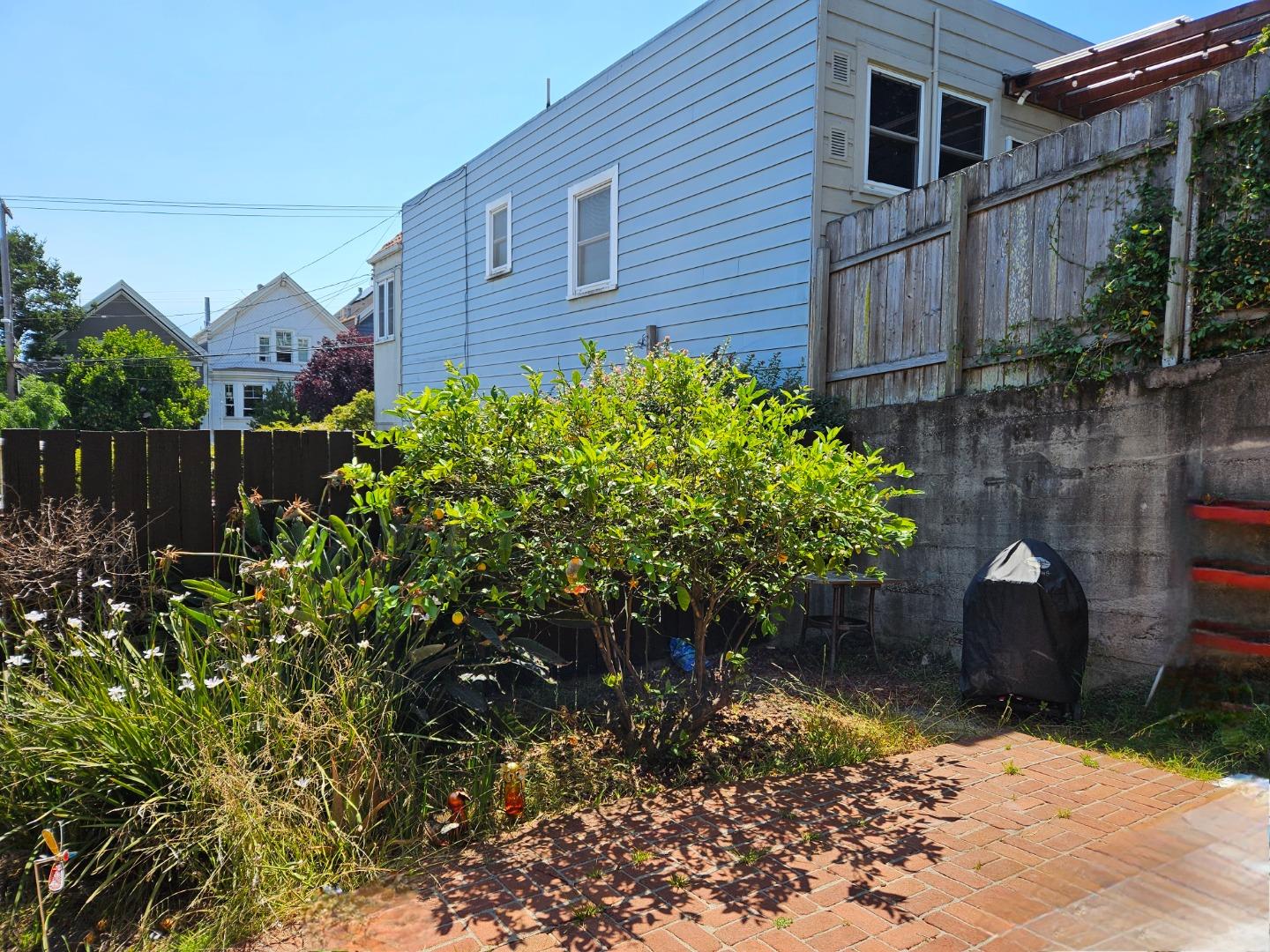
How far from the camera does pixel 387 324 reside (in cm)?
1741

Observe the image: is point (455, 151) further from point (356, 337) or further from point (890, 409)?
point (356, 337)

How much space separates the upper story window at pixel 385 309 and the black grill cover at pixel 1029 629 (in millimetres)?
14614

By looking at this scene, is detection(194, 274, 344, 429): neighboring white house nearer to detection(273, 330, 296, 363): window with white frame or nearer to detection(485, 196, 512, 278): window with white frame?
detection(273, 330, 296, 363): window with white frame

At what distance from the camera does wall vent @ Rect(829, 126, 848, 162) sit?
7625 millimetres

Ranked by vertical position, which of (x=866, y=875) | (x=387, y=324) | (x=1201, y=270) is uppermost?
(x=387, y=324)

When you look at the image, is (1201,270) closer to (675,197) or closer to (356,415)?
(675,197)

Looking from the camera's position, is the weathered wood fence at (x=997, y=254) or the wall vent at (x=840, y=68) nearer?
the weathered wood fence at (x=997, y=254)

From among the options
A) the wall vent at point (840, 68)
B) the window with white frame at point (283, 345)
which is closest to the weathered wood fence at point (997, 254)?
the wall vent at point (840, 68)

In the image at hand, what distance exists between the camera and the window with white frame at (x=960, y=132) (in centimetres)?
868

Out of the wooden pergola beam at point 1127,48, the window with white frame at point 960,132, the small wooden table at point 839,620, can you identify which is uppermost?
the wooden pergola beam at point 1127,48

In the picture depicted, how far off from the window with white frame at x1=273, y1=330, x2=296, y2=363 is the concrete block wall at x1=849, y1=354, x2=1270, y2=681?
117ft

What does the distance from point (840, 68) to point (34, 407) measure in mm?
23455

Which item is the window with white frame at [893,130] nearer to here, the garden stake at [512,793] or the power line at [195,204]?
the garden stake at [512,793]

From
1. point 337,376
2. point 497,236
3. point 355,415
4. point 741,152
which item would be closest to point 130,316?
point 337,376
